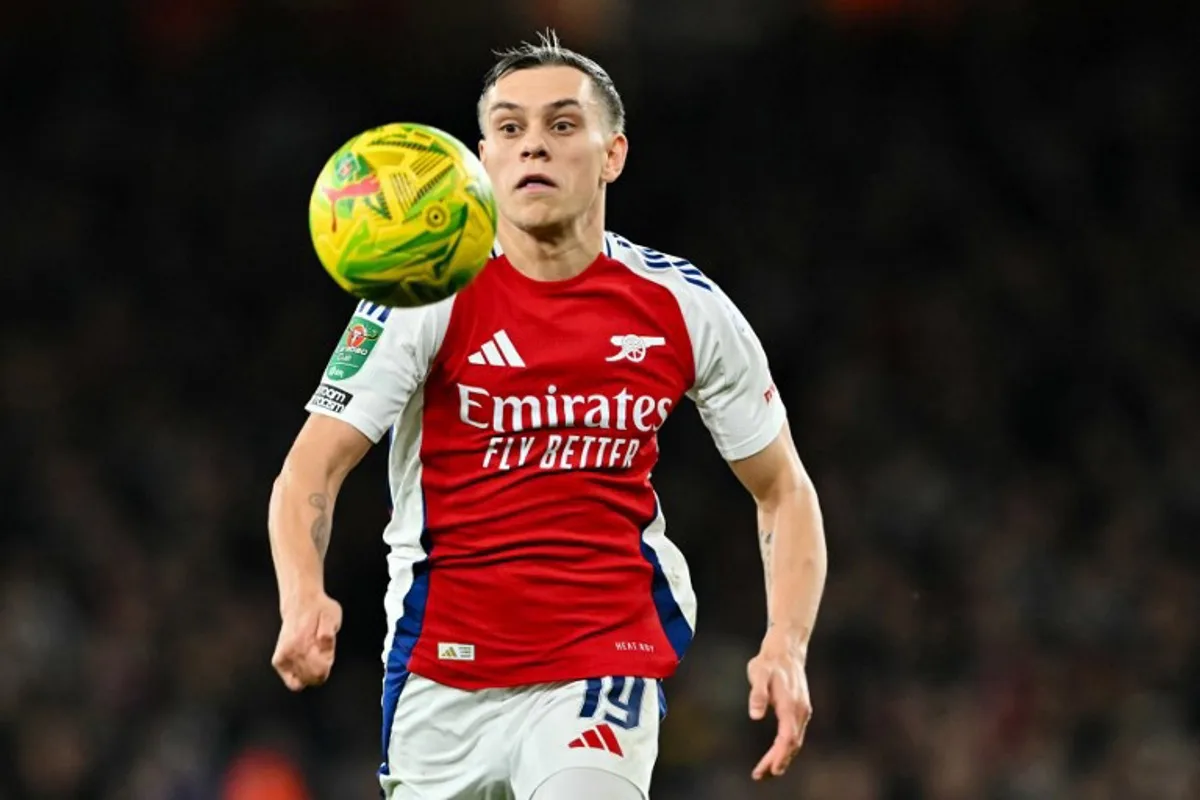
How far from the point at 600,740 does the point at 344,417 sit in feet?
3.32

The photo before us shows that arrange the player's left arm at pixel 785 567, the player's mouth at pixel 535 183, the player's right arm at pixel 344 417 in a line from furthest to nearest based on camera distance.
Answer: the player's mouth at pixel 535 183
the player's left arm at pixel 785 567
the player's right arm at pixel 344 417

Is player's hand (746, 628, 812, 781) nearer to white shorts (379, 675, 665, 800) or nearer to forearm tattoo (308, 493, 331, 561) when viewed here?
white shorts (379, 675, 665, 800)

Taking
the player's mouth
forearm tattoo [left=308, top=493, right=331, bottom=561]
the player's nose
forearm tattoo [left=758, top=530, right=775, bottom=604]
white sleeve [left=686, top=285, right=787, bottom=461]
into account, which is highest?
the player's nose

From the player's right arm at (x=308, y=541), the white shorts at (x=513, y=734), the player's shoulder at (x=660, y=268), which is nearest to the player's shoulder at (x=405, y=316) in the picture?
the player's right arm at (x=308, y=541)

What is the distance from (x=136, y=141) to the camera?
48.8ft

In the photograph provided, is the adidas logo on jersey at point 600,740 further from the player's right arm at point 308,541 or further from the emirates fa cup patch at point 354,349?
the emirates fa cup patch at point 354,349

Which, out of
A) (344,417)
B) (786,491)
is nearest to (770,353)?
(786,491)

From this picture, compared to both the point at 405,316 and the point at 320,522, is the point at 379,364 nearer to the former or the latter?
the point at 405,316

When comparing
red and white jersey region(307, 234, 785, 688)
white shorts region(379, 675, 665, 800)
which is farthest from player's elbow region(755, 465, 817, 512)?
white shorts region(379, 675, 665, 800)

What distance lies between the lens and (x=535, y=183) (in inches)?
208

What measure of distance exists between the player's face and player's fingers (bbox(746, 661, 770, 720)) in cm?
125

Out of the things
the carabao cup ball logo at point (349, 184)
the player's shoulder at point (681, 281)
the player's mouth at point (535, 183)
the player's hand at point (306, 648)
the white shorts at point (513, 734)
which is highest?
the player's mouth at point (535, 183)

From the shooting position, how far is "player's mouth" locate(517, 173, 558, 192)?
5262mm

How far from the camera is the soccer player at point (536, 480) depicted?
16.7ft
